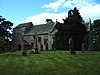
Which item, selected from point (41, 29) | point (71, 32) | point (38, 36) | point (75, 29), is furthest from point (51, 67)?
point (41, 29)

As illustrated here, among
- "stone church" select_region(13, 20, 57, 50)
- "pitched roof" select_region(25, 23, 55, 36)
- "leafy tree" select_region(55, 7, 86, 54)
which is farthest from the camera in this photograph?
"pitched roof" select_region(25, 23, 55, 36)

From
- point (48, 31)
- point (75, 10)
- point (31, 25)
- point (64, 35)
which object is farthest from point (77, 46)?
point (31, 25)

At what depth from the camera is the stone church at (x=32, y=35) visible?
210 ft

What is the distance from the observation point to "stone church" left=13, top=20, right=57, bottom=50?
210ft

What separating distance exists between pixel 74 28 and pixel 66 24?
7.58 ft

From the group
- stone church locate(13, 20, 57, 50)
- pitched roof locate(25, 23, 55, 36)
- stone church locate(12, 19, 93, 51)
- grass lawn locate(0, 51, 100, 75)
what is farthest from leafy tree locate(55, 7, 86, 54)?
grass lawn locate(0, 51, 100, 75)

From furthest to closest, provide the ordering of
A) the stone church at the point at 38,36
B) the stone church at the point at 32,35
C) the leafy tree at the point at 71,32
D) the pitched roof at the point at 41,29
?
the pitched roof at the point at 41,29 < the stone church at the point at 32,35 < the stone church at the point at 38,36 < the leafy tree at the point at 71,32

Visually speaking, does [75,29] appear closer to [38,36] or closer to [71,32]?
[71,32]

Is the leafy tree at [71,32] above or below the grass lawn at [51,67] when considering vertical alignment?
above

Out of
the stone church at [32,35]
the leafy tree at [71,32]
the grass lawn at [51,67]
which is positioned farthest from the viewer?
the stone church at [32,35]

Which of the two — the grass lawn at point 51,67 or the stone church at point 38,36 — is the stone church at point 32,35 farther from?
the grass lawn at point 51,67

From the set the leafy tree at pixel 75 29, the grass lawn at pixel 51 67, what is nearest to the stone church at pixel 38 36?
the leafy tree at pixel 75 29

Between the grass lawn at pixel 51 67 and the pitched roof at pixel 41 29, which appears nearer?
the grass lawn at pixel 51 67

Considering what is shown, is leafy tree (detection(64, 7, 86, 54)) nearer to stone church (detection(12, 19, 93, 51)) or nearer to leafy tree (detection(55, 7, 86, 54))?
leafy tree (detection(55, 7, 86, 54))
